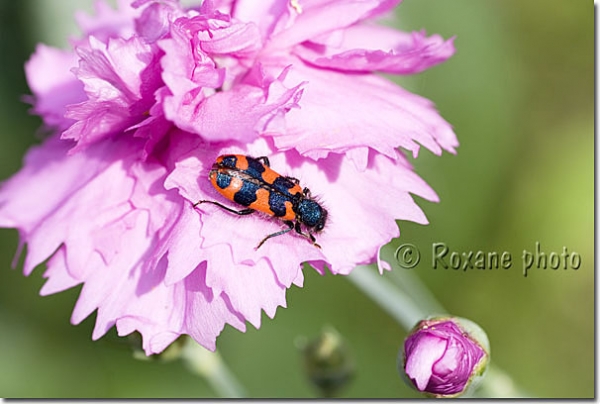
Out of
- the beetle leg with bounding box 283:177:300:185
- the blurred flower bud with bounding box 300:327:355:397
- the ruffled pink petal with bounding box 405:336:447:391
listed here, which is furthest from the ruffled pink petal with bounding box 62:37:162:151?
the blurred flower bud with bounding box 300:327:355:397

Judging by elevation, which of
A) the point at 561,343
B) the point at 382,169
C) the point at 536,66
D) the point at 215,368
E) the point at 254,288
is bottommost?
the point at 561,343

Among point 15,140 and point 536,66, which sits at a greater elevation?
point 536,66

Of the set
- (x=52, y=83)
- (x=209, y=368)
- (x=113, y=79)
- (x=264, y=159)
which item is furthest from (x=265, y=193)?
(x=209, y=368)

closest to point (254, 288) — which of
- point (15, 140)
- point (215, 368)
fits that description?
point (215, 368)

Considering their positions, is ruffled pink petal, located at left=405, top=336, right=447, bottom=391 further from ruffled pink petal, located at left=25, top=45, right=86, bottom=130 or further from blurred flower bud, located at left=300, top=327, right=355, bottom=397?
ruffled pink petal, located at left=25, top=45, right=86, bottom=130

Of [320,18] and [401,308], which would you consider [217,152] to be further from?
[401,308]

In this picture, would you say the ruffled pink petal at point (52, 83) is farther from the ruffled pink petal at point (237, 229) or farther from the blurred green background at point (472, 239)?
the blurred green background at point (472, 239)

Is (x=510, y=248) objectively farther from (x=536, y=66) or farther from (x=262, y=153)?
(x=262, y=153)
